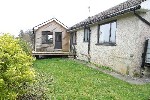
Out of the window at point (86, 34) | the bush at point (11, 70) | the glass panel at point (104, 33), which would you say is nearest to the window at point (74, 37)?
the window at point (86, 34)

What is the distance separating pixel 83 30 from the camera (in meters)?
23.8

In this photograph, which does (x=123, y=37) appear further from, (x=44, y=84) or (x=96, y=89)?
(x=44, y=84)

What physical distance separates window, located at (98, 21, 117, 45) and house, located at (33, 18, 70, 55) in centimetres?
1139

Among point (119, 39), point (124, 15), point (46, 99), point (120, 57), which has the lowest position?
point (46, 99)

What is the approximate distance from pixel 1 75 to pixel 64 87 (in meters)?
4.44

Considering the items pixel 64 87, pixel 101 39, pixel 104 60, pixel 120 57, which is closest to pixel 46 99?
pixel 64 87

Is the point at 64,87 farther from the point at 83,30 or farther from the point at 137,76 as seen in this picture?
the point at 83,30

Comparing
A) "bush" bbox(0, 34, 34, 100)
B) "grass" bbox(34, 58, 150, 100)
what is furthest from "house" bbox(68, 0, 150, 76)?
"bush" bbox(0, 34, 34, 100)

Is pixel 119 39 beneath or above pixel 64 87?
above

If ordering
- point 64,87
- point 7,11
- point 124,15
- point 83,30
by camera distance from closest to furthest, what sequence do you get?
point 64,87
point 124,15
point 83,30
point 7,11

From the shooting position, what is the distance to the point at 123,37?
48.2ft

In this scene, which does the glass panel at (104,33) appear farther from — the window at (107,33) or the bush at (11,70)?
the bush at (11,70)

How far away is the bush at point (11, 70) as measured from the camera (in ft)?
21.0

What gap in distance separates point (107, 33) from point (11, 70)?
455 inches
